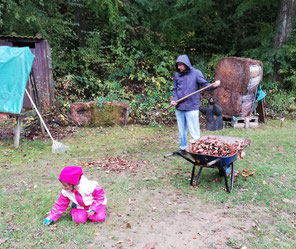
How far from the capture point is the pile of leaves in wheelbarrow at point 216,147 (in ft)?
15.2

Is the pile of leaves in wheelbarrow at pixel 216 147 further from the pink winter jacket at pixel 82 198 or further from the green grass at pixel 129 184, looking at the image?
the pink winter jacket at pixel 82 198

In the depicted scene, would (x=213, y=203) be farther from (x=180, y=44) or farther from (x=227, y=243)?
(x=180, y=44)

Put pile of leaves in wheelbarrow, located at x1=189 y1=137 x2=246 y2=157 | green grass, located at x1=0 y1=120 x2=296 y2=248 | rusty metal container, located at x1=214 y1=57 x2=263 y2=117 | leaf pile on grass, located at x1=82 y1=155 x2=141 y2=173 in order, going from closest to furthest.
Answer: green grass, located at x1=0 y1=120 x2=296 y2=248, pile of leaves in wheelbarrow, located at x1=189 y1=137 x2=246 y2=157, leaf pile on grass, located at x1=82 y1=155 x2=141 y2=173, rusty metal container, located at x1=214 y1=57 x2=263 y2=117

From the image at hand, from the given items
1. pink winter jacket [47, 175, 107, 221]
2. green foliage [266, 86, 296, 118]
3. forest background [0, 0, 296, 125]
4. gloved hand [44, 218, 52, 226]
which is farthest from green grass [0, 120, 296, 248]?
forest background [0, 0, 296, 125]

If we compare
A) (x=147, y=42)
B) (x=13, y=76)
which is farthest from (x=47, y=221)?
(x=147, y=42)

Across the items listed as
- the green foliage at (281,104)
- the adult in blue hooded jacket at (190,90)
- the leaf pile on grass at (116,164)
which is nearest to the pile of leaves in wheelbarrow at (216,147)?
the adult in blue hooded jacket at (190,90)

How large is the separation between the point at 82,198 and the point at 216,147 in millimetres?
2324

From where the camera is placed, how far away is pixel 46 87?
34.9 feet

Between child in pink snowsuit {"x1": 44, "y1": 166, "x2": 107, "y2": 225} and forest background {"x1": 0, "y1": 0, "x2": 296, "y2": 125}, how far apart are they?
5996 mm

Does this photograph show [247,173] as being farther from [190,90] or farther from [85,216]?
[85,216]

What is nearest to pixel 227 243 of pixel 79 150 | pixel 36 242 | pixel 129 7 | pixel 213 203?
pixel 213 203

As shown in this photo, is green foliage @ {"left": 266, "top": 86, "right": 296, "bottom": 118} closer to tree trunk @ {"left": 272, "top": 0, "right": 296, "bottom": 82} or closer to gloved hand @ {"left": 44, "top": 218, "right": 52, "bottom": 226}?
tree trunk @ {"left": 272, "top": 0, "right": 296, "bottom": 82}

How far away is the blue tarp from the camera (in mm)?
7070

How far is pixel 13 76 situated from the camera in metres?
7.29
